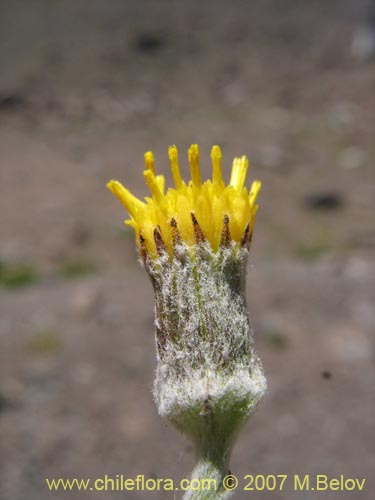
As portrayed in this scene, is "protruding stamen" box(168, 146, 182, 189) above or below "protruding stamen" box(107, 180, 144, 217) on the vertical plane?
above

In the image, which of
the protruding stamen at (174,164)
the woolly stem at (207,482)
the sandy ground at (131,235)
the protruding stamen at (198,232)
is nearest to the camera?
the woolly stem at (207,482)

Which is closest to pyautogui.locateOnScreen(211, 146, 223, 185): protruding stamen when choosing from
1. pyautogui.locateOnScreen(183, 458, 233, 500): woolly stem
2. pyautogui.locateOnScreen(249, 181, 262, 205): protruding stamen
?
pyautogui.locateOnScreen(249, 181, 262, 205): protruding stamen

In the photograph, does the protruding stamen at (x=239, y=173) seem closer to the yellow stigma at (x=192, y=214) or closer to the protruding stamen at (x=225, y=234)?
the yellow stigma at (x=192, y=214)

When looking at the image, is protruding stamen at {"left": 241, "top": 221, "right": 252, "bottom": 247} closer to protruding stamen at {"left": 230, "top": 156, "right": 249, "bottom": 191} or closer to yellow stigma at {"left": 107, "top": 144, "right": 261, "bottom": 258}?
yellow stigma at {"left": 107, "top": 144, "right": 261, "bottom": 258}

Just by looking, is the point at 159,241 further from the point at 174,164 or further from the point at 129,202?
the point at 174,164

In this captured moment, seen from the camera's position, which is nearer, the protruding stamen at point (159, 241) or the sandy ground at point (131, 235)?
the protruding stamen at point (159, 241)

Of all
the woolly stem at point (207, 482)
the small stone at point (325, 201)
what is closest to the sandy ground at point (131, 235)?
the small stone at point (325, 201)
